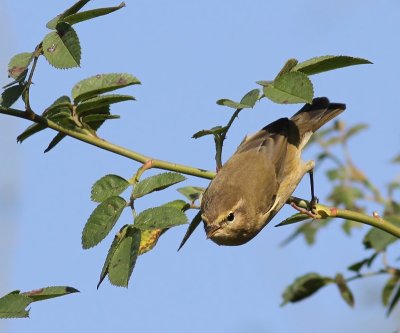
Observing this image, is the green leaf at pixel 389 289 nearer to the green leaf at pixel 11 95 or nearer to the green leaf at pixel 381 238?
the green leaf at pixel 381 238

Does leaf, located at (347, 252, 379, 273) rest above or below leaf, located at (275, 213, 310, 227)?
below

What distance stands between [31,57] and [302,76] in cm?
91

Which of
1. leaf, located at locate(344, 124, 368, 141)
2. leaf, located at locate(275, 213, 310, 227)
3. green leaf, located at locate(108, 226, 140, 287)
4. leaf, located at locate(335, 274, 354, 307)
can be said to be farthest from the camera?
leaf, located at locate(344, 124, 368, 141)

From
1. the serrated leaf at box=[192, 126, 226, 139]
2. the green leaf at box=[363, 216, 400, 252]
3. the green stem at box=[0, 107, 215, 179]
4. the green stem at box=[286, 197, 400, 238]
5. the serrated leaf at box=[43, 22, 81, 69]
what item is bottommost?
the green leaf at box=[363, 216, 400, 252]

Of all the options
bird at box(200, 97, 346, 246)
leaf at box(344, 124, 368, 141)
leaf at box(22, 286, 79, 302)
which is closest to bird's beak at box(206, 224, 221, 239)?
bird at box(200, 97, 346, 246)

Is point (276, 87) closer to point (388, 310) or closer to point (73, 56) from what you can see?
point (73, 56)

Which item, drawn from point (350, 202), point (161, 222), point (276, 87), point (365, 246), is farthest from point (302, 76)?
point (350, 202)

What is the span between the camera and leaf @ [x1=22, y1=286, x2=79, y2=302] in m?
2.63

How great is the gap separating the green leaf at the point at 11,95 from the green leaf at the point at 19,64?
0.03 metres

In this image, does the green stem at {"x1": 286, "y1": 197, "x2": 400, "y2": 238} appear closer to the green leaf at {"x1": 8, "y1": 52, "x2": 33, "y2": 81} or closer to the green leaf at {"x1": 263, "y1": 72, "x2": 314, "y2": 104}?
the green leaf at {"x1": 263, "y1": 72, "x2": 314, "y2": 104}

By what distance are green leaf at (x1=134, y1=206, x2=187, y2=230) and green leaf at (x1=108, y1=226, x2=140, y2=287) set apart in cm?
4

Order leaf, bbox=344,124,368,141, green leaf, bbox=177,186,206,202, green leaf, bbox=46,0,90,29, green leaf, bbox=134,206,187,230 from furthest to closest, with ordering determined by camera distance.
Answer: leaf, bbox=344,124,368,141 < green leaf, bbox=177,186,206,202 < green leaf, bbox=46,0,90,29 < green leaf, bbox=134,206,187,230

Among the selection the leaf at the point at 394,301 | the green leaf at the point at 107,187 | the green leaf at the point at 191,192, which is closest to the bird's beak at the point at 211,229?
the green leaf at the point at 191,192

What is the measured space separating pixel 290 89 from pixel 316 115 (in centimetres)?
222
